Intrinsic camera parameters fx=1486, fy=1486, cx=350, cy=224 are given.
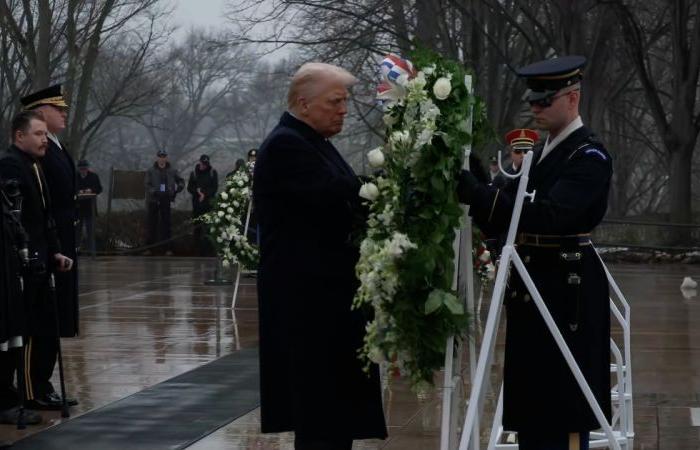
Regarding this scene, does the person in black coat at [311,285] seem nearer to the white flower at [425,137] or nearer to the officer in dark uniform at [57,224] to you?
the white flower at [425,137]

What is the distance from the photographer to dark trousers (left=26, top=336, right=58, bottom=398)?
369 inches

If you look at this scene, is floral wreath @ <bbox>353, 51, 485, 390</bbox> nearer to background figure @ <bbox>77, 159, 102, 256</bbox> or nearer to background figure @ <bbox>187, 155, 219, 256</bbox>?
background figure @ <bbox>187, 155, 219, 256</bbox>

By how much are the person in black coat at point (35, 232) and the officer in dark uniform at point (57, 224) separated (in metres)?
0.02

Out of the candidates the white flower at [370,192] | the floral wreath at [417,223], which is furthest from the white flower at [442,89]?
the white flower at [370,192]

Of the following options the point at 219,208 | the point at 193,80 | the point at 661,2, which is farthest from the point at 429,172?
the point at 193,80

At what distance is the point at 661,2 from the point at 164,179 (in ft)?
37.3

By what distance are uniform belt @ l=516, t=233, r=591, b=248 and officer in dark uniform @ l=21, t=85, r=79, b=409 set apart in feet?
14.1

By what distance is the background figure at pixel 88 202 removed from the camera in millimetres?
27344

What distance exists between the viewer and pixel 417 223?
573 centimetres

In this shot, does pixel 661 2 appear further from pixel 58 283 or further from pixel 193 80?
pixel 193 80

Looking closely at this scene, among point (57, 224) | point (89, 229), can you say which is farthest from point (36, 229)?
point (89, 229)

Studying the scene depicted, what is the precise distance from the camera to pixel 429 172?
5656mm

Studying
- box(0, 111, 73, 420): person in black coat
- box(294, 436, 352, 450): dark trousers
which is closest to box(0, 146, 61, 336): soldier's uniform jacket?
box(0, 111, 73, 420): person in black coat

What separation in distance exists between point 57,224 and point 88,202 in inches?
714
